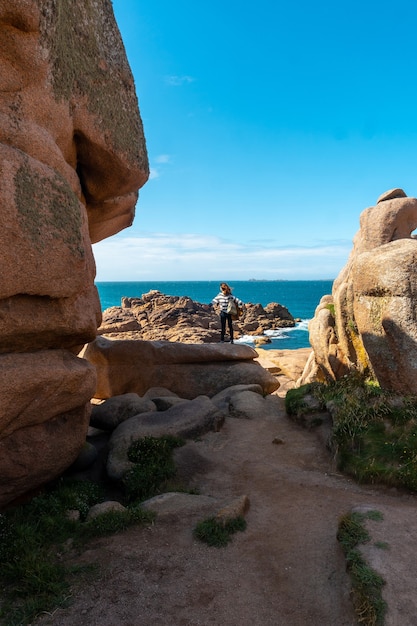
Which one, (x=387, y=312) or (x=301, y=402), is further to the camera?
(x=301, y=402)

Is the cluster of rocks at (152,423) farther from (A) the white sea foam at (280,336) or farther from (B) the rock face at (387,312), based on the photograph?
(A) the white sea foam at (280,336)

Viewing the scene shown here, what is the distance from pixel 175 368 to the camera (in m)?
20.7

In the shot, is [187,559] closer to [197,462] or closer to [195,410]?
[197,462]

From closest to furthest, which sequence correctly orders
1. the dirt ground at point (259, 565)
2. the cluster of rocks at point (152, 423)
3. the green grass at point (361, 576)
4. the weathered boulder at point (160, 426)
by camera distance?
1. the green grass at point (361, 576)
2. the dirt ground at point (259, 565)
3. the cluster of rocks at point (152, 423)
4. the weathered boulder at point (160, 426)

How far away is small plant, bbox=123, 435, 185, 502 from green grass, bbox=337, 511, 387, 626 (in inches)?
198

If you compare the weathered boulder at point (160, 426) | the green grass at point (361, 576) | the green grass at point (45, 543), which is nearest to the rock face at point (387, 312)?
the green grass at point (361, 576)

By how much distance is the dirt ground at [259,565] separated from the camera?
6.39 metres

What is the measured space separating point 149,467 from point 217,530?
3.61 meters

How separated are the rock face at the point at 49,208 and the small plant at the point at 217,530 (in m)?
4.49

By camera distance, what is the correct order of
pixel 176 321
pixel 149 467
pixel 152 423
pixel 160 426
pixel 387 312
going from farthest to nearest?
1. pixel 176 321
2. pixel 152 423
3. pixel 160 426
4. pixel 387 312
5. pixel 149 467

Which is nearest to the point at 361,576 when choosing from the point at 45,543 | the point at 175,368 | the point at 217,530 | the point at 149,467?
the point at 217,530

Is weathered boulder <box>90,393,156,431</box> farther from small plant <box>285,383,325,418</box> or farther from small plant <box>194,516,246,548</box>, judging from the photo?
small plant <box>194,516,246,548</box>

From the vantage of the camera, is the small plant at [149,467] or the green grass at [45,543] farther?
the small plant at [149,467]

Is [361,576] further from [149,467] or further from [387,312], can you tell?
[387,312]
